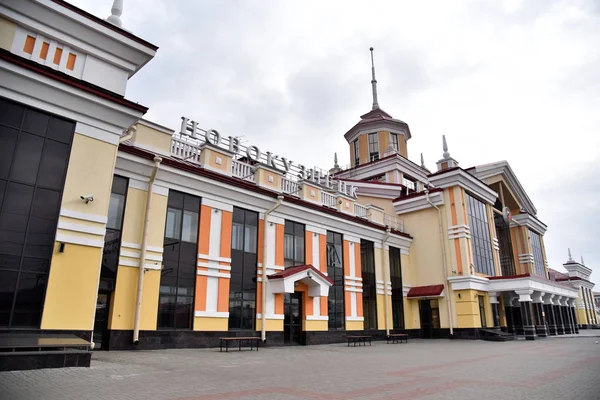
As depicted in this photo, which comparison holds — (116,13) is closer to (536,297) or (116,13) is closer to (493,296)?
(493,296)

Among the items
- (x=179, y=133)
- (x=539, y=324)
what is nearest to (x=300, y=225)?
(x=179, y=133)

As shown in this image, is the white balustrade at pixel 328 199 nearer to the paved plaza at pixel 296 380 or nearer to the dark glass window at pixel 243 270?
the dark glass window at pixel 243 270

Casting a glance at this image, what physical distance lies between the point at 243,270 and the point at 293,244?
3.46 metres

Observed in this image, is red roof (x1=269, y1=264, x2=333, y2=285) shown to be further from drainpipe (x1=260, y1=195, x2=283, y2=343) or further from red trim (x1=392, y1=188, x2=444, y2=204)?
red trim (x1=392, y1=188, x2=444, y2=204)

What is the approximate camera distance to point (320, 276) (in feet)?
61.8

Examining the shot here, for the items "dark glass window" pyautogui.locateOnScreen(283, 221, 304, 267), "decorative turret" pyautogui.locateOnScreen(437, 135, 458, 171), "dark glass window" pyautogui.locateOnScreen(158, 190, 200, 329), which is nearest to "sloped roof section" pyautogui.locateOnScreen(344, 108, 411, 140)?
"decorative turret" pyautogui.locateOnScreen(437, 135, 458, 171)

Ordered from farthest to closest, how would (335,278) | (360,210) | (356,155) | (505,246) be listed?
(356,155), (505,246), (360,210), (335,278)

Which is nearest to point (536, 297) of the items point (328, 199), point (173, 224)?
point (328, 199)

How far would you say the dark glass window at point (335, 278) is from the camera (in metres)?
20.8

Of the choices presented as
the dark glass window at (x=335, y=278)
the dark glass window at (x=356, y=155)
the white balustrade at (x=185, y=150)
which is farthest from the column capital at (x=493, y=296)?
the white balustrade at (x=185, y=150)

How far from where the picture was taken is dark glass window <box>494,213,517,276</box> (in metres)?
32.0

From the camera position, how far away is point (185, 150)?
55.3 feet

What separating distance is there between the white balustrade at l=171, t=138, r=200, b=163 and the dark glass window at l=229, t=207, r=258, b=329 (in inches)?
111

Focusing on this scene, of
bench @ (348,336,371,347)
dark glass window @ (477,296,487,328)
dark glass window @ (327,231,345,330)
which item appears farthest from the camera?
dark glass window @ (477,296,487,328)
